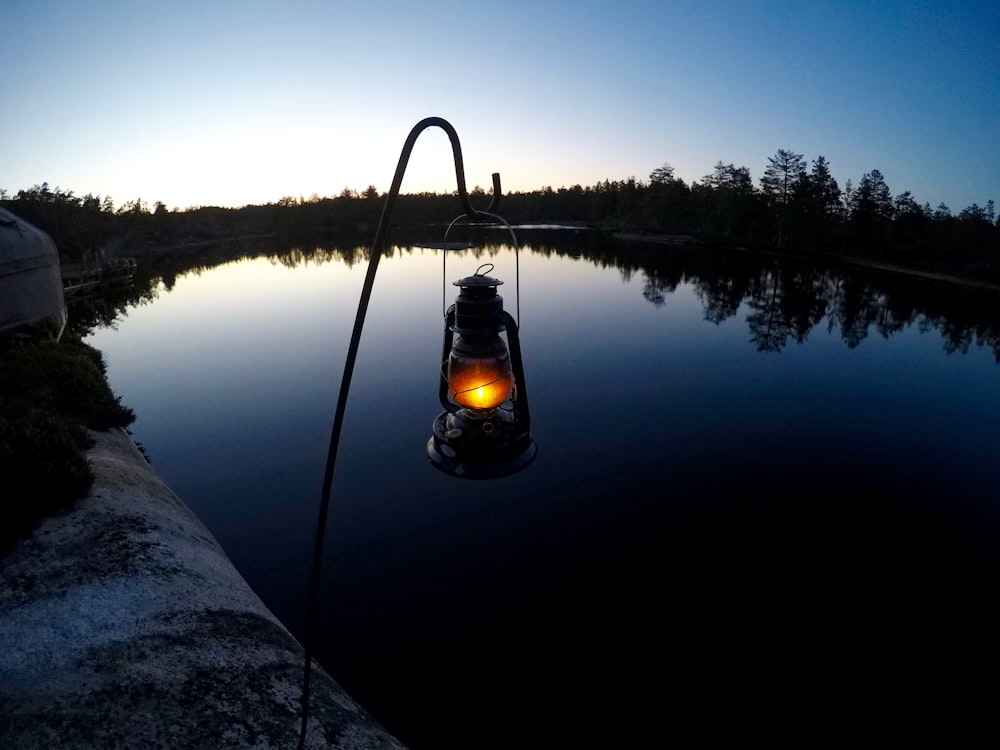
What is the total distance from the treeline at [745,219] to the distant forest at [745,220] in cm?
16

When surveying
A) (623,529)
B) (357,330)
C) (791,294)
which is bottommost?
(623,529)

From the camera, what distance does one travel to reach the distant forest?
63.5 m

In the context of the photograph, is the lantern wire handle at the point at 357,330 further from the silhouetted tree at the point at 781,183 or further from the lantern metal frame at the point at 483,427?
the silhouetted tree at the point at 781,183

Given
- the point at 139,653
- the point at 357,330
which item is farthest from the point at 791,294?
the point at 357,330

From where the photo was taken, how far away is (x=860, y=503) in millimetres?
13039

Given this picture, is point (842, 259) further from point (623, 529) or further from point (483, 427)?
point (483, 427)

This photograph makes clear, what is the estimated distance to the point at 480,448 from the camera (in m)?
2.41

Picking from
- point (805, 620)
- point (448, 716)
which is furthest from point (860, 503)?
point (448, 716)

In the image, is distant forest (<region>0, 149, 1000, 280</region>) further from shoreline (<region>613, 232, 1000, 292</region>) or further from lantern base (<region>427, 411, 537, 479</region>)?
lantern base (<region>427, 411, 537, 479</region>)

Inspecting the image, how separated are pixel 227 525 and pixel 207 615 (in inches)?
259

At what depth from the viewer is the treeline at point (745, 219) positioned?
210 ft

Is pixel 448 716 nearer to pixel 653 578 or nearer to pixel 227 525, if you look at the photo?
pixel 653 578

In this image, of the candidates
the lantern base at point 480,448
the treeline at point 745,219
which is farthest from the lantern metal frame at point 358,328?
the treeline at point 745,219

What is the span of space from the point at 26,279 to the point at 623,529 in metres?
23.9
